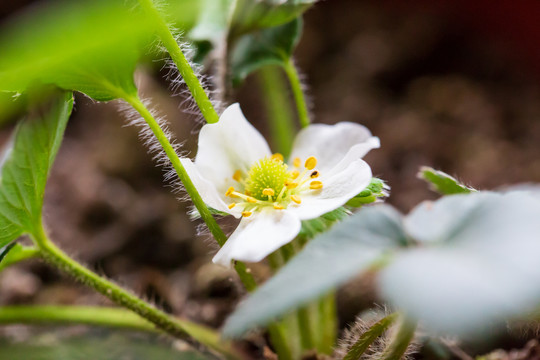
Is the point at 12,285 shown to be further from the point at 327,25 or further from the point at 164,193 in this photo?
the point at 327,25

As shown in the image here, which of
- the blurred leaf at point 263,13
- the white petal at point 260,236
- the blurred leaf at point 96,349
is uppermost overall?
the blurred leaf at point 263,13

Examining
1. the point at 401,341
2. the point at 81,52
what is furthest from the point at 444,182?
the point at 81,52

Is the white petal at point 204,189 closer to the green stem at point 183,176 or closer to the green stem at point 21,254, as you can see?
the green stem at point 183,176

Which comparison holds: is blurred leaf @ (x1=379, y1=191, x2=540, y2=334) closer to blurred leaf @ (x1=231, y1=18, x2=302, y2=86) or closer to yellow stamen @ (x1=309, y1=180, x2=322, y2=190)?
yellow stamen @ (x1=309, y1=180, x2=322, y2=190)

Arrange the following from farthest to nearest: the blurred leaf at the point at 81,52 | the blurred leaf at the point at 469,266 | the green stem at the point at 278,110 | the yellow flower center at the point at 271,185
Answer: the green stem at the point at 278,110 → the yellow flower center at the point at 271,185 → the blurred leaf at the point at 81,52 → the blurred leaf at the point at 469,266

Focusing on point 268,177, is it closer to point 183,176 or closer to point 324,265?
point 183,176

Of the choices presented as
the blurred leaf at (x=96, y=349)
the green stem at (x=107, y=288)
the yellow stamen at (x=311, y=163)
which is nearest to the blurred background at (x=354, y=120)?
the blurred leaf at (x=96, y=349)

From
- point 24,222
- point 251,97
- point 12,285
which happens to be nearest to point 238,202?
point 24,222

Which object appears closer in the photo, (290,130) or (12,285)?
(12,285)
